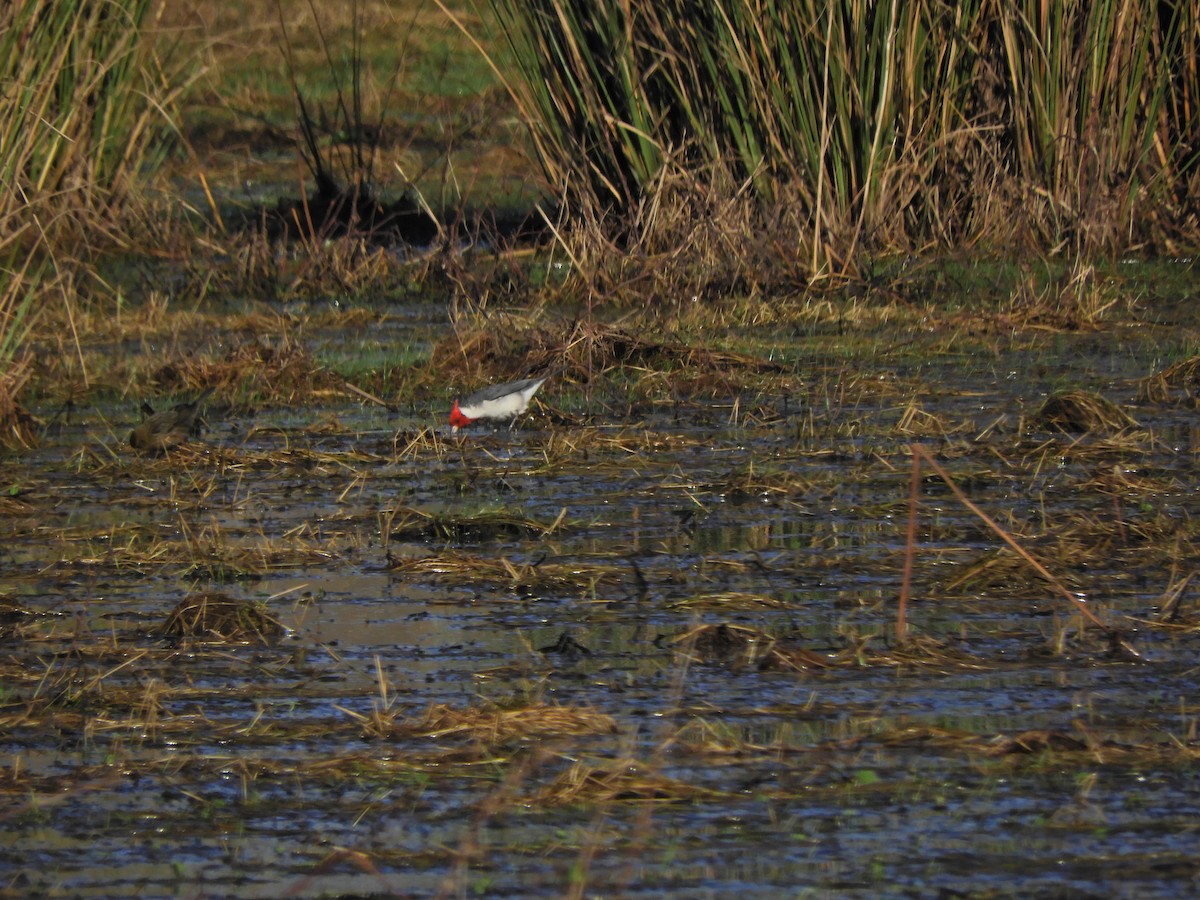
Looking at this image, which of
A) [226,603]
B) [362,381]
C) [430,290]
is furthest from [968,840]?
[430,290]

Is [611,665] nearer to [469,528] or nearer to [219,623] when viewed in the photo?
[219,623]

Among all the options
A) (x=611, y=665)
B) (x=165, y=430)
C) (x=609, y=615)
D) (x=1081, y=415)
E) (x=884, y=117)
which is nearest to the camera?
(x=611, y=665)

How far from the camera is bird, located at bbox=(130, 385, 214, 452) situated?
6.51 meters

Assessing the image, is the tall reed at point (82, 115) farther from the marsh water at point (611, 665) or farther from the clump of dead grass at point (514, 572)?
the clump of dead grass at point (514, 572)

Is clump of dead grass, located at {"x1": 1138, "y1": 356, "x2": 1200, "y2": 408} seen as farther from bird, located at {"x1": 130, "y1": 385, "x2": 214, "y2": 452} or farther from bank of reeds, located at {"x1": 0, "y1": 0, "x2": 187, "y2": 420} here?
bank of reeds, located at {"x1": 0, "y1": 0, "x2": 187, "y2": 420}

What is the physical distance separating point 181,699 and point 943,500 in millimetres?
2443

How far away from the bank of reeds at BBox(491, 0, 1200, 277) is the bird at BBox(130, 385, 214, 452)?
301 cm

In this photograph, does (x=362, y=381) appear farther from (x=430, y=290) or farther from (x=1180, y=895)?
(x=1180, y=895)

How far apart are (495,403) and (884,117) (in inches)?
153

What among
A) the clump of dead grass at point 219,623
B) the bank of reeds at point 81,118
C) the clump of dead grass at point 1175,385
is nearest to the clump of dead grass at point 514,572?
the clump of dead grass at point 219,623

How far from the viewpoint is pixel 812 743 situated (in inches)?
140

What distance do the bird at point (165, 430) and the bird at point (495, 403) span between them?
909mm

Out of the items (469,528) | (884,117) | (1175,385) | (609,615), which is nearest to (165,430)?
(469,528)

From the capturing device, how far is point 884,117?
31.9 ft
